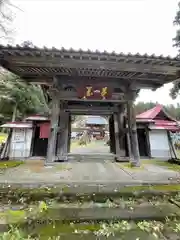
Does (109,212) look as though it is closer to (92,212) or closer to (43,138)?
(92,212)

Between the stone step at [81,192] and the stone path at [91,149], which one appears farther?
the stone path at [91,149]

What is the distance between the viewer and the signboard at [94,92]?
5.52 metres

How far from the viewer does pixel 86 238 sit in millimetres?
1753

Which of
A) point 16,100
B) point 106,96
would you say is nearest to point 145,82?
point 106,96

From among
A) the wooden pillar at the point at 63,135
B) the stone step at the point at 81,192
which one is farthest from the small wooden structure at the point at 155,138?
the stone step at the point at 81,192

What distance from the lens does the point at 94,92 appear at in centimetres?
555

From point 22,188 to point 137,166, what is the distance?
3.64 meters

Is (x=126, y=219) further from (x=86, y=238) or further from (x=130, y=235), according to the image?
(x=86, y=238)

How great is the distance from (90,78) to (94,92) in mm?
592

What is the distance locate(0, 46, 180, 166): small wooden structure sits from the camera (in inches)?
167

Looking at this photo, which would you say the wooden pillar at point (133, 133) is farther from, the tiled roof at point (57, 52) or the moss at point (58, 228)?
the moss at point (58, 228)

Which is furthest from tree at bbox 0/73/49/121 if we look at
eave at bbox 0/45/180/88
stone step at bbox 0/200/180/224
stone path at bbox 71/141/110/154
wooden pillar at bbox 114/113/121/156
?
stone step at bbox 0/200/180/224

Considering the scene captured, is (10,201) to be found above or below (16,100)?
below

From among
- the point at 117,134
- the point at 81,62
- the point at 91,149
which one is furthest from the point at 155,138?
the point at 91,149
